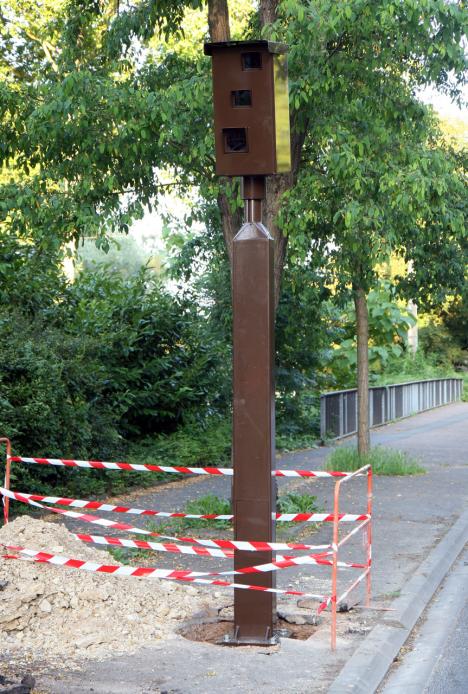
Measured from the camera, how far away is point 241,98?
6375 millimetres

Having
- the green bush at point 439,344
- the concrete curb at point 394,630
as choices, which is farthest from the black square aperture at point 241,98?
the green bush at point 439,344

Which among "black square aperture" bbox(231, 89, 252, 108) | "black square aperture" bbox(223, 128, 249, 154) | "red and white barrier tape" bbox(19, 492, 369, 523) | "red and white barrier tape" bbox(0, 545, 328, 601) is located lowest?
"red and white barrier tape" bbox(0, 545, 328, 601)

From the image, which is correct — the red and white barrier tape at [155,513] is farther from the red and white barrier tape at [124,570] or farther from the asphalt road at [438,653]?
the asphalt road at [438,653]

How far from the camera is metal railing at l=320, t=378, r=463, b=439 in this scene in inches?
899

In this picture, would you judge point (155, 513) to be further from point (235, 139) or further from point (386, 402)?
point (386, 402)

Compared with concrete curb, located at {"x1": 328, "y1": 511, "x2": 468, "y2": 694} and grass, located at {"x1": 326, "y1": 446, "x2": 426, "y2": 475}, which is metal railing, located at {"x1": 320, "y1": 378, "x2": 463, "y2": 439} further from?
concrete curb, located at {"x1": 328, "y1": 511, "x2": 468, "y2": 694}

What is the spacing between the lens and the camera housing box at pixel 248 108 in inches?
248

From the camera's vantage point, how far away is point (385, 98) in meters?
10.9

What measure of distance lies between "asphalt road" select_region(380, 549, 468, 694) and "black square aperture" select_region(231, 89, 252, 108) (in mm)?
3613

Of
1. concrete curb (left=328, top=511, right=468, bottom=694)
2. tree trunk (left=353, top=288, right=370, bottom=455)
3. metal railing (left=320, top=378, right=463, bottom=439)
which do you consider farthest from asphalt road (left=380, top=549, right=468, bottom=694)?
metal railing (left=320, top=378, right=463, bottom=439)

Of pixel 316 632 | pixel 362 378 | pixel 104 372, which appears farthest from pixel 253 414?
pixel 362 378

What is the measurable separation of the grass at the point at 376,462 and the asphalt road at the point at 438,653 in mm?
6919

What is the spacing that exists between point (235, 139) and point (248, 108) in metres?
0.21

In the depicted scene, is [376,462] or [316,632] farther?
[376,462]
